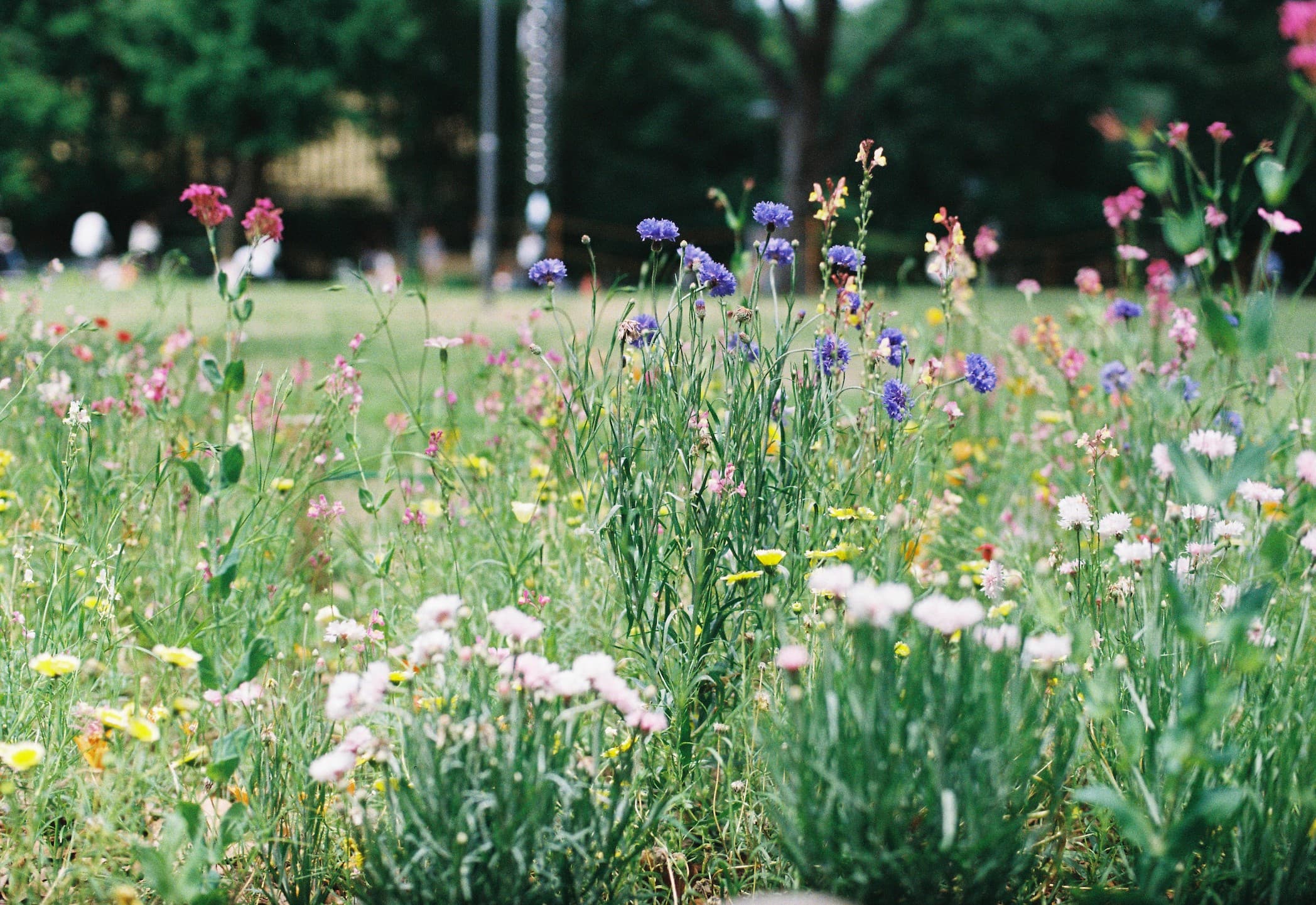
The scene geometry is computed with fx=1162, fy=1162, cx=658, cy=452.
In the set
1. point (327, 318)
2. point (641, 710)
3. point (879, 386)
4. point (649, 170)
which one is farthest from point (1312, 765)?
point (649, 170)

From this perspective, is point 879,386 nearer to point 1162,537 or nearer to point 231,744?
point 1162,537

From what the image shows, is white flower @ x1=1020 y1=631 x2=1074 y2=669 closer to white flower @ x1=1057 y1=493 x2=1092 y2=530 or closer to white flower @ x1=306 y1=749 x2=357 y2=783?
white flower @ x1=1057 y1=493 x2=1092 y2=530

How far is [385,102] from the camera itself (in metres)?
29.9

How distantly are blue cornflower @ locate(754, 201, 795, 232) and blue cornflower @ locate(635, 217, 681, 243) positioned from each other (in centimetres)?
16

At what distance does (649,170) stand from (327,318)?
21.9 meters

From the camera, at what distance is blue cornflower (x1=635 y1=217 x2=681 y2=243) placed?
210 centimetres

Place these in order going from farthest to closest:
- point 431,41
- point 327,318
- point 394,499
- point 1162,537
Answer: point 431,41 → point 327,318 → point 394,499 → point 1162,537

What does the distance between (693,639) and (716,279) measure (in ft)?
2.18

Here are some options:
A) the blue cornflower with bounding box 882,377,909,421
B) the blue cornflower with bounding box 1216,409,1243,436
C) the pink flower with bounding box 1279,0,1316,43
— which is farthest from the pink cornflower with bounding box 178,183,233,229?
the blue cornflower with bounding box 1216,409,1243,436

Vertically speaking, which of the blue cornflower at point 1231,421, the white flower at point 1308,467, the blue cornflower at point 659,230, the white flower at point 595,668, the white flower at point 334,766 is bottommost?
the white flower at point 334,766

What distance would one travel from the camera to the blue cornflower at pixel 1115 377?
3.05 m

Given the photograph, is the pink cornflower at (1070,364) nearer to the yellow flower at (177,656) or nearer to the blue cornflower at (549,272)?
the blue cornflower at (549,272)

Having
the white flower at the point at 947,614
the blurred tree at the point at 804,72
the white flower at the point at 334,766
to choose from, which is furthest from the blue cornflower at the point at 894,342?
the blurred tree at the point at 804,72

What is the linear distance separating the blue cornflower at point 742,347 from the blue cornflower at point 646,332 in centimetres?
14
